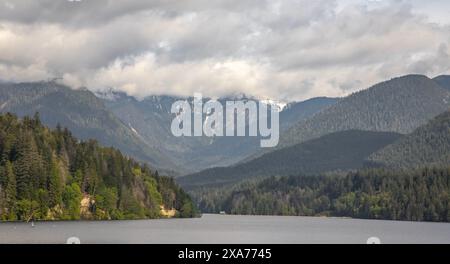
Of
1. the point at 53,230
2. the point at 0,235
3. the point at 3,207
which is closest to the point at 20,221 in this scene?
the point at 3,207

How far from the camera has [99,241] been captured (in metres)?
135

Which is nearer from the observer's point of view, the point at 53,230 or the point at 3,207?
the point at 53,230
